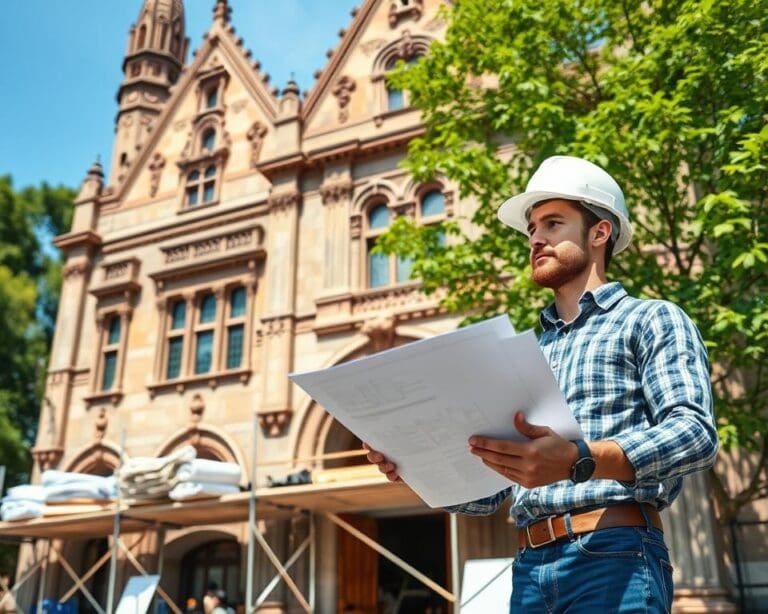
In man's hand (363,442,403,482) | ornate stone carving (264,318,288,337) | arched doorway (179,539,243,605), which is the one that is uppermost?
ornate stone carving (264,318,288,337)

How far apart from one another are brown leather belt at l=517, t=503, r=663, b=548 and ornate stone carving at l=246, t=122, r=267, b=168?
1706 centimetres

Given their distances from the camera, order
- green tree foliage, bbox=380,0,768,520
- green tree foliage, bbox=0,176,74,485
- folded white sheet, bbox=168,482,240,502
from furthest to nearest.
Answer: green tree foliage, bbox=0,176,74,485
folded white sheet, bbox=168,482,240,502
green tree foliage, bbox=380,0,768,520

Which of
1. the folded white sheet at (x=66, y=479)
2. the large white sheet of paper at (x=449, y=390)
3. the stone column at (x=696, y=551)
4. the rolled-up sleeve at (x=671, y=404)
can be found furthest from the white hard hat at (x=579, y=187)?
the folded white sheet at (x=66, y=479)

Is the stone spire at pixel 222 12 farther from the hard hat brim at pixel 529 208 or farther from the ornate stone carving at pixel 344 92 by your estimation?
the hard hat brim at pixel 529 208

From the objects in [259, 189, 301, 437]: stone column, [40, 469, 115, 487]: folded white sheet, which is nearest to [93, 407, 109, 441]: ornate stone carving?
[40, 469, 115, 487]: folded white sheet

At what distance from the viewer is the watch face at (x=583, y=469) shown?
1.95 meters

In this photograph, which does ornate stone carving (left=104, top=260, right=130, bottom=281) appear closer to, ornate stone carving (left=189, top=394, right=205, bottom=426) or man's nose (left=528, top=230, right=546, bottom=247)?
ornate stone carving (left=189, top=394, right=205, bottom=426)

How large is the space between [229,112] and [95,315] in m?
6.11

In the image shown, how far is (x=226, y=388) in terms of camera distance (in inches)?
641

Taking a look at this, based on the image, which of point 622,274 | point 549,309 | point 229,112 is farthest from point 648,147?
point 229,112

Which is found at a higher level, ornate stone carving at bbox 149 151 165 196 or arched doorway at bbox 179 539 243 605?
ornate stone carving at bbox 149 151 165 196

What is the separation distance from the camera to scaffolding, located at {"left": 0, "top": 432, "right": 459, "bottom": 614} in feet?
39.4

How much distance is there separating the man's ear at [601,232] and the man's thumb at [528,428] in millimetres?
932

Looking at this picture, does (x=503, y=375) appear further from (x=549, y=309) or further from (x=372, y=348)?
(x=372, y=348)
